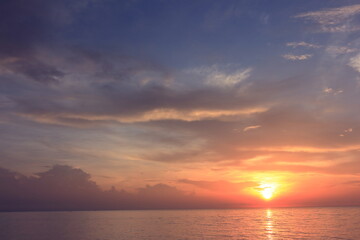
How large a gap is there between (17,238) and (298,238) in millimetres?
107308

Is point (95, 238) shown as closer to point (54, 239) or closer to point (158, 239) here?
point (54, 239)

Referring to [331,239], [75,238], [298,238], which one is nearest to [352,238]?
[331,239]

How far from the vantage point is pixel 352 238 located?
3981 inches

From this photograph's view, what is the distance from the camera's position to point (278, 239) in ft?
343

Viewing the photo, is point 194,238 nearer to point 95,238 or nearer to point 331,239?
point 95,238

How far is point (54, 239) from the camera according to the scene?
10794 cm

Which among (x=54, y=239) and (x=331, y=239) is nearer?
(x=331, y=239)

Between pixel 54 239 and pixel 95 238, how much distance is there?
15.1 m

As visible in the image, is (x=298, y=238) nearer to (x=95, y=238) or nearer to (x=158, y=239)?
(x=158, y=239)

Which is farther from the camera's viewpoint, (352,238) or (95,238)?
(95,238)

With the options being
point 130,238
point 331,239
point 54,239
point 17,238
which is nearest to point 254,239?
point 331,239

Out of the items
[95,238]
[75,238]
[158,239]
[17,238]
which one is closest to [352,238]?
[158,239]

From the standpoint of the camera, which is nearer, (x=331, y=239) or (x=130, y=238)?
(x=331, y=239)

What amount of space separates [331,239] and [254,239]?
2583cm
